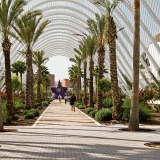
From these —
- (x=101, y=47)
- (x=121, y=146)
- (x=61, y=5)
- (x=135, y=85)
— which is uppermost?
(x=61, y=5)

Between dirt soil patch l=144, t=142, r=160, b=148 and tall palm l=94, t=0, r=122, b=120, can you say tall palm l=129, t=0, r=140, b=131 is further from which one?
tall palm l=94, t=0, r=122, b=120

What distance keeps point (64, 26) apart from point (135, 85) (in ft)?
167

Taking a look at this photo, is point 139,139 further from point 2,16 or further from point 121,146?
point 2,16

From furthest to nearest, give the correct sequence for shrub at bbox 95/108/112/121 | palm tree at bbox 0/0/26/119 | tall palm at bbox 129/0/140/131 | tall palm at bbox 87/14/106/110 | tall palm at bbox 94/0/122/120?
1. tall palm at bbox 87/14/106/110
2. shrub at bbox 95/108/112/121
3. tall palm at bbox 94/0/122/120
4. palm tree at bbox 0/0/26/119
5. tall palm at bbox 129/0/140/131

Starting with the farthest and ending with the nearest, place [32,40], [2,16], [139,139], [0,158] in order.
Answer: [32,40] < [2,16] < [139,139] < [0,158]

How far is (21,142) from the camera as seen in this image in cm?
1102

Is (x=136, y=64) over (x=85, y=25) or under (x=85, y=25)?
under

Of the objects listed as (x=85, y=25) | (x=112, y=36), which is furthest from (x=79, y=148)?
(x=85, y=25)

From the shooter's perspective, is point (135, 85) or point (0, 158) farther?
point (135, 85)

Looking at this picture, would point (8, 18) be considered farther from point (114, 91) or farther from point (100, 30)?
point (100, 30)

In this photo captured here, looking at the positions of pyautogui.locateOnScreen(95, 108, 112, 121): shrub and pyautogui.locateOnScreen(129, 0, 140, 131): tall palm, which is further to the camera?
pyautogui.locateOnScreen(95, 108, 112, 121): shrub

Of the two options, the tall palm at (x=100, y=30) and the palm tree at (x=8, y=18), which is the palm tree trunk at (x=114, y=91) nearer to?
the palm tree at (x=8, y=18)

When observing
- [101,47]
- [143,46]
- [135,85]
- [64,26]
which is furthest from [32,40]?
[64,26]

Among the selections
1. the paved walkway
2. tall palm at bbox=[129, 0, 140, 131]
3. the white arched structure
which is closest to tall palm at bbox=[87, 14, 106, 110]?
the white arched structure
